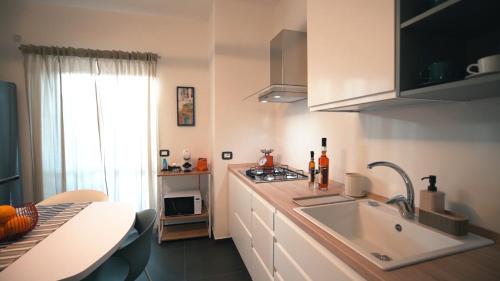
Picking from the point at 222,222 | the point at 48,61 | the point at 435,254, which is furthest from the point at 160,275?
the point at 48,61

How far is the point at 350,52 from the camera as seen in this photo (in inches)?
43.6

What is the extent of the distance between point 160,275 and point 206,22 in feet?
A: 10.1

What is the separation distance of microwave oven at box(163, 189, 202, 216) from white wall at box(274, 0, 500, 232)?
66.6 inches

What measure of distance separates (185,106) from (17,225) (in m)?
2.14

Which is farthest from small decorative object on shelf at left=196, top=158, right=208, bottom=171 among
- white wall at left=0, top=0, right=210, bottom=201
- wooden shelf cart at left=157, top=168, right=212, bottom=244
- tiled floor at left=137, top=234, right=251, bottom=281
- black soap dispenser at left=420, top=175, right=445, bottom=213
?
black soap dispenser at left=420, top=175, right=445, bottom=213

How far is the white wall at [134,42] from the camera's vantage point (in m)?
2.63

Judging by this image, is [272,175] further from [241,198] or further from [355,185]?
[355,185]

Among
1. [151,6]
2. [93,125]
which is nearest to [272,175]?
[93,125]

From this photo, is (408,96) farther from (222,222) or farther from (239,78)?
(222,222)

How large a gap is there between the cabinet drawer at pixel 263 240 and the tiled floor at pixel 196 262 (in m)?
0.60

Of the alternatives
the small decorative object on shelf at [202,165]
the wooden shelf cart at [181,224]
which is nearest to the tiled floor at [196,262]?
the wooden shelf cart at [181,224]

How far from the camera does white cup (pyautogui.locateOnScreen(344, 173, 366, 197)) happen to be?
1.41 metres

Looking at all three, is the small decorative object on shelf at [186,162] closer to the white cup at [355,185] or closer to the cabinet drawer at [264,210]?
the cabinet drawer at [264,210]

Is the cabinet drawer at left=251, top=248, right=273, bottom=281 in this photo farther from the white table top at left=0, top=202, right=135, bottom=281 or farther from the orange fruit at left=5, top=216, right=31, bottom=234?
the orange fruit at left=5, top=216, right=31, bottom=234
